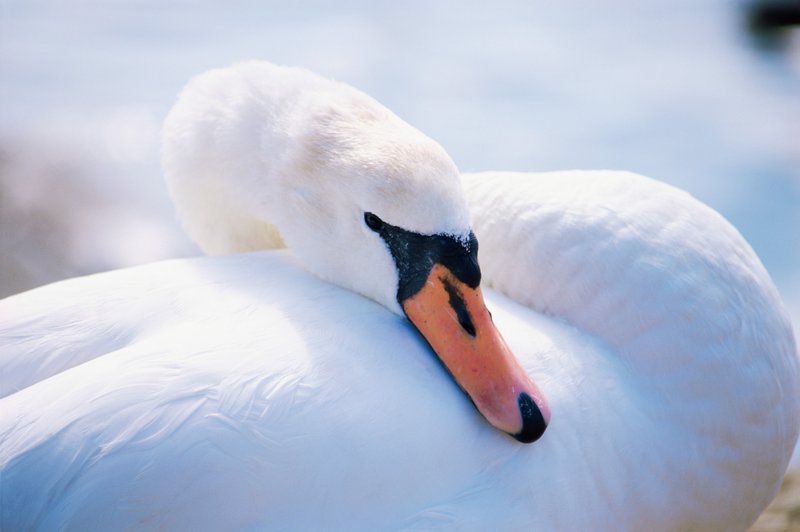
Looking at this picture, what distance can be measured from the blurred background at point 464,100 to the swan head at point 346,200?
2.13 m

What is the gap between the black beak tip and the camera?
162cm

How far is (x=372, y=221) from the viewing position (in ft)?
5.86

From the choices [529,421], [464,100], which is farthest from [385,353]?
[464,100]

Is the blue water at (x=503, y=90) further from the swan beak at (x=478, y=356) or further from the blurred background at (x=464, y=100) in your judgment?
→ the swan beak at (x=478, y=356)

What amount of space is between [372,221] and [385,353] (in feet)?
0.84

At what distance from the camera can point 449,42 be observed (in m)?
7.04

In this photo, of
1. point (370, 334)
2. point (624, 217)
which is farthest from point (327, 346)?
point (624, 217)

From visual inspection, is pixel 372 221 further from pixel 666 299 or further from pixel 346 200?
pixel 666 299

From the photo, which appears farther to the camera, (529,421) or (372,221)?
(372,221)

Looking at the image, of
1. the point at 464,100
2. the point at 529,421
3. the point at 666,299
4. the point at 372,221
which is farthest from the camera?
the point at 464,100

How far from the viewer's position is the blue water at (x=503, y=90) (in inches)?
195

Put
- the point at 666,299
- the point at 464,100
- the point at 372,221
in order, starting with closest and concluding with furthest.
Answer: the point at 372,221 < the point at 666,299 < the point at 464,100

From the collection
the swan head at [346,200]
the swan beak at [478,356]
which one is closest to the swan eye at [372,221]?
the swan head at [346,200]

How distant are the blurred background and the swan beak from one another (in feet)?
8.15
